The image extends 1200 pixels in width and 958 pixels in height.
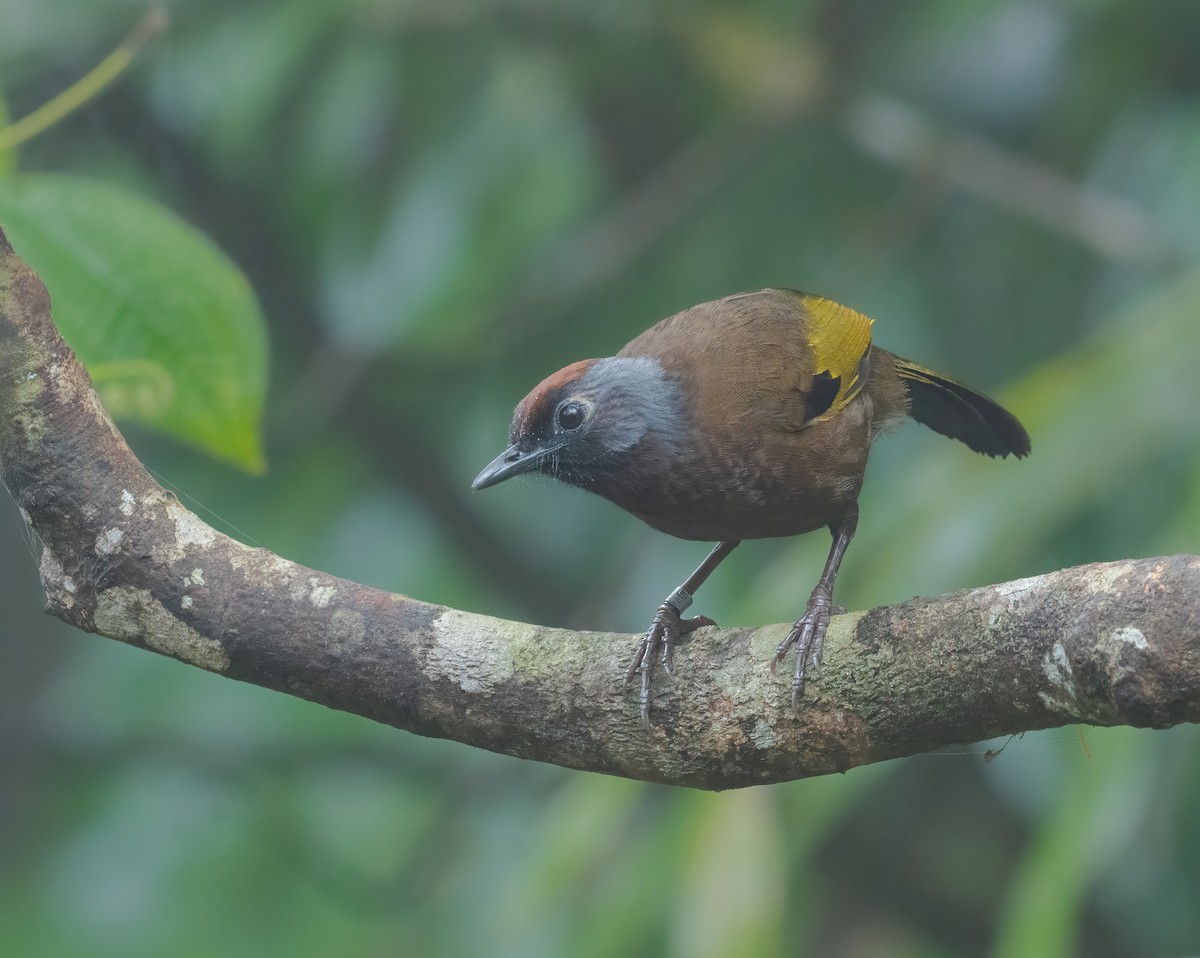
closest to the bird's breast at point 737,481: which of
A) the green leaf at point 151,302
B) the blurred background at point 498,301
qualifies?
the green leaf at point 151,302

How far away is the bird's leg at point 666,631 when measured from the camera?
176 cm

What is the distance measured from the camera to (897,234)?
468cm

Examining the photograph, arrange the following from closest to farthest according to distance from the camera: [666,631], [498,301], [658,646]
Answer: [658,646] → [666,631] → [498,301]

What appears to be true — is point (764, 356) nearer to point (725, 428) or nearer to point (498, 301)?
point (725, 428)

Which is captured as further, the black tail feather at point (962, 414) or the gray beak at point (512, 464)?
the black tail feather at point (962, 414)

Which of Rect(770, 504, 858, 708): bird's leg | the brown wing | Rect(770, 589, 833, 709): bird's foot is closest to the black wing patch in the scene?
the brown wing

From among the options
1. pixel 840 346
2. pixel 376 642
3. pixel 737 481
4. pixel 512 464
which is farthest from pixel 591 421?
pixel 376 642

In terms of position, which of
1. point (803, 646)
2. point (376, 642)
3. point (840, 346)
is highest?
point (840, 346)

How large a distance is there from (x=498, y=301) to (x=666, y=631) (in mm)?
2916

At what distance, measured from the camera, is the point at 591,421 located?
2.51 meters

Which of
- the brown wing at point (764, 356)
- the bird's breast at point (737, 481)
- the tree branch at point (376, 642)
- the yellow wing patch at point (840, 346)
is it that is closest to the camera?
the tree branch at point (376, 642)

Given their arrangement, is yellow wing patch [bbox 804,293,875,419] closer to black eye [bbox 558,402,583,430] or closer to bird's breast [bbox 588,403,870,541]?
bird's breast [bbox 588,403,870,541]

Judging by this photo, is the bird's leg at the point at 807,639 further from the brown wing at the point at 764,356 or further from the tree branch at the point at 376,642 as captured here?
the brown wing at the point at 764,356

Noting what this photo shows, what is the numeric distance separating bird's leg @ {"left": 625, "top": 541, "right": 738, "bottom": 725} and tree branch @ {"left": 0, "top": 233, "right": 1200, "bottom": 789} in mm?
28
